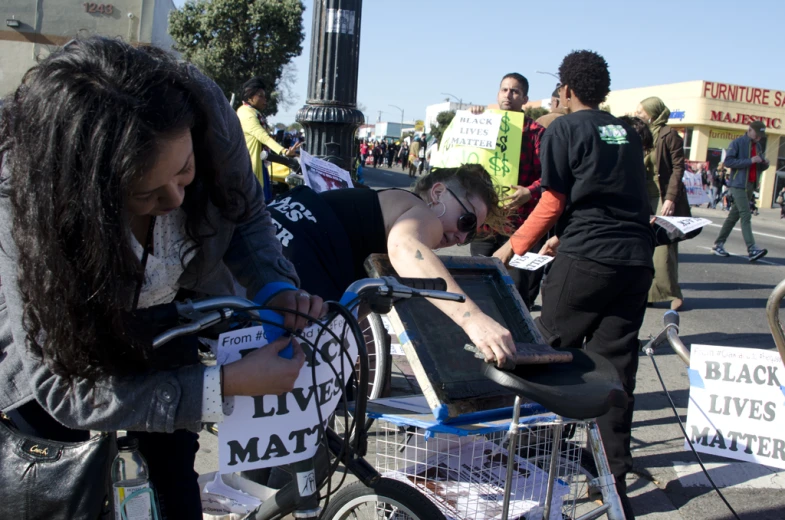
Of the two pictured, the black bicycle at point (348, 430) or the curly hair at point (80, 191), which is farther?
the black bicycle at point (348, 430)

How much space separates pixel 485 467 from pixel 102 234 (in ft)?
5.47

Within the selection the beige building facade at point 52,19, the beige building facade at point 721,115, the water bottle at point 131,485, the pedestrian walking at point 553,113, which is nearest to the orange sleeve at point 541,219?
the water bottle at point 131,485

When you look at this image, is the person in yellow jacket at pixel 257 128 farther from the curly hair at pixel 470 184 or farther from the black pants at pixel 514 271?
the curly hair at pixel 470 184

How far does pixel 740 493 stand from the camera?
3658mm

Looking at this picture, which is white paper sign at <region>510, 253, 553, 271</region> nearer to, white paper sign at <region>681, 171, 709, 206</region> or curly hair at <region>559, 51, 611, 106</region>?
curly hair at <region>559, 51, 611, 106</region>

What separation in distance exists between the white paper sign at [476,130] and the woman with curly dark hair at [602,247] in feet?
4.99

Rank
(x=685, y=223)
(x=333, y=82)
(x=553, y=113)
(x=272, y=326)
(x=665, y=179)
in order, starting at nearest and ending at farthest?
(x=272, y=326)
(x=685, y=223)
(x=333, y=82)
(x=553, y=113)
(x=665, y=179)

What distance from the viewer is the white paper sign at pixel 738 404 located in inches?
119

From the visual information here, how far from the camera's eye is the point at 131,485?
5.53 ft

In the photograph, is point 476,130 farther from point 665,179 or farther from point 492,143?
point 665,179

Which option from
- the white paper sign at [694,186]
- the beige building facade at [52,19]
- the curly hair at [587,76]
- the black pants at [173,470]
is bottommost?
the black pants at [173,470]

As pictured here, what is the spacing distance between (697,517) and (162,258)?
113 inches

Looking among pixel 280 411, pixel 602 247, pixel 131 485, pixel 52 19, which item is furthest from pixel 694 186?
pixel 52 19

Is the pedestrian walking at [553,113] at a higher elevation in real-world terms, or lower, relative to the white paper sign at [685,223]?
higher
